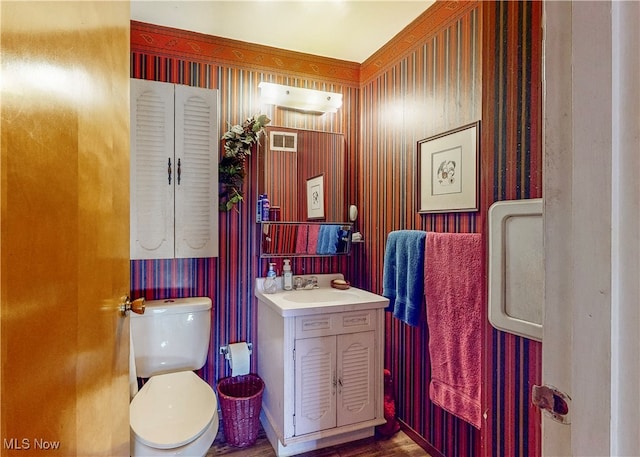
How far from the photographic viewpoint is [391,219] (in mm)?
2234

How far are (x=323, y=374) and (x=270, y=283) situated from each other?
69cm

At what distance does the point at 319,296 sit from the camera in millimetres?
2301

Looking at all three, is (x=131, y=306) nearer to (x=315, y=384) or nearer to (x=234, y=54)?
(x=315, y=384)

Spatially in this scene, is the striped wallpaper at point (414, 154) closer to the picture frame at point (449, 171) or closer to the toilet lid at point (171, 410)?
the picture frame at point (449, 171)

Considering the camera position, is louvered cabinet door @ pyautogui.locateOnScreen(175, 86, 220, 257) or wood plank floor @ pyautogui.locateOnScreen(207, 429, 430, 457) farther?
louvered cabinet door @ pyautogui.locateOnScreen(175, 86, 220, 257)

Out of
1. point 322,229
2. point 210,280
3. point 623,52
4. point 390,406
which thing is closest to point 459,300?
point 390,406

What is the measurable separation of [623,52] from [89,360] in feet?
3.22

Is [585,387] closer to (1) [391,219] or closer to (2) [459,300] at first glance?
(2) [459,300]

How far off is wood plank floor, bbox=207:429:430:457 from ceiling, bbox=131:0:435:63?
2489 millimetres

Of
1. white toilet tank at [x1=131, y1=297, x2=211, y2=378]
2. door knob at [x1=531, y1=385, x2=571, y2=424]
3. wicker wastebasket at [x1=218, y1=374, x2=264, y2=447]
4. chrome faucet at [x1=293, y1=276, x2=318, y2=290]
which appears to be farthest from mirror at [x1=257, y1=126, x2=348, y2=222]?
door knob at [x1=531, y1=385, x2=571, y2=424]

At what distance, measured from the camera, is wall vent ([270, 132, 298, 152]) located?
7.79 ft

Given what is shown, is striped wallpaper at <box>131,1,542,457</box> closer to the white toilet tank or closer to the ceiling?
the ceiling

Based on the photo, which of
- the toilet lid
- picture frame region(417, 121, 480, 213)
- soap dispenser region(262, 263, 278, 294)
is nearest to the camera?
the toilet lid

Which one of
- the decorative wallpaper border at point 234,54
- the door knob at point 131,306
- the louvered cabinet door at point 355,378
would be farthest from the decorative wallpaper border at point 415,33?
the door knob at point 131,306
